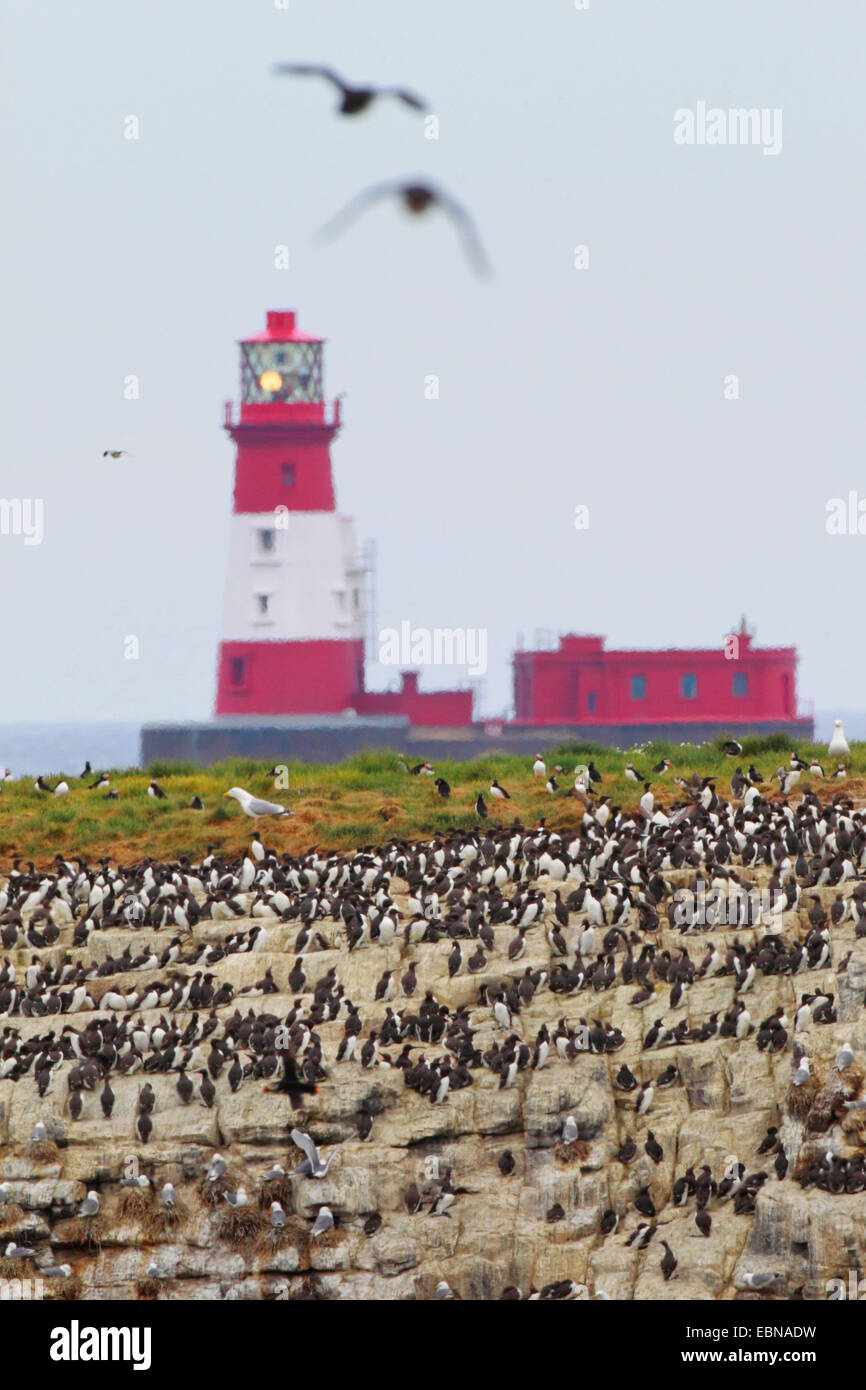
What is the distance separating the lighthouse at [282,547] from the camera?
69188 millimetres

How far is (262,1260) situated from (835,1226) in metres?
6.35

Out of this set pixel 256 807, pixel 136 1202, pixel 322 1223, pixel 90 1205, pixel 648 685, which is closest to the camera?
pixel 322 1223

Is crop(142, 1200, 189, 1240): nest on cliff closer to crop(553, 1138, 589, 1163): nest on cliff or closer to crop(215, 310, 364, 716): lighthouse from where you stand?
crop(553, 1138, 589, 1163): nest on cliff

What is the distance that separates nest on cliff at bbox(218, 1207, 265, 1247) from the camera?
2531 cm

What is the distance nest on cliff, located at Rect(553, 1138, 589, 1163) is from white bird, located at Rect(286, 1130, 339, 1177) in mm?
2633

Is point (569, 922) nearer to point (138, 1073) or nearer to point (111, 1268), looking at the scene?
point (138, 1073)

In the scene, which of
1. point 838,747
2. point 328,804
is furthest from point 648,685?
point 328,804

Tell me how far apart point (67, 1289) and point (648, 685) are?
171ft

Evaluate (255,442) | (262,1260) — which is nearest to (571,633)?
(255,442)

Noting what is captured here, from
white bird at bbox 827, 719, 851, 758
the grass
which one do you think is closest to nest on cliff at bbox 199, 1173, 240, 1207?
the grass

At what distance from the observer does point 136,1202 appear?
2583cm

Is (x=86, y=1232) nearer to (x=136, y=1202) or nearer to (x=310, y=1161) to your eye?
(x=136, y=1202)

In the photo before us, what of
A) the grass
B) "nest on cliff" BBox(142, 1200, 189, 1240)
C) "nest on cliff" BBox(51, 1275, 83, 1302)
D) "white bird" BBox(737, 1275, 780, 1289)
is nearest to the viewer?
"white bird" BBox(737, 1275, 780, 1289)

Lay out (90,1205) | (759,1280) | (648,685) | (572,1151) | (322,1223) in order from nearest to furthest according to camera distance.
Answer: (759,1280), (322,1223), (90,1205), (572,1151), (648,685)
